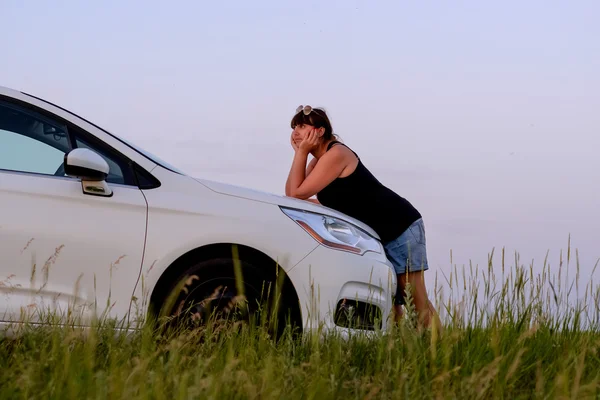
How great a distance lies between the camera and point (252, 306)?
470cm

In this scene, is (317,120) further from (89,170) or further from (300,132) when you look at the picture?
(89,170)

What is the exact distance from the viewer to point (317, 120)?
6.29 meters

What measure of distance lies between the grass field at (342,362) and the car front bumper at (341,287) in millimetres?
301

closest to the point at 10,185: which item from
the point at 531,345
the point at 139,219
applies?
the point at 139,219

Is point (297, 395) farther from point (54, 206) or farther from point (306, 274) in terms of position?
point (54, 206)

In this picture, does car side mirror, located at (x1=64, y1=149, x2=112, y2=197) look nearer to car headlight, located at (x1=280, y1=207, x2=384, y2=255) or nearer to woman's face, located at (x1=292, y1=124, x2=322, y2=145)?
car headlight, located at (x1=280, y1=207, x2=384, y2=255)

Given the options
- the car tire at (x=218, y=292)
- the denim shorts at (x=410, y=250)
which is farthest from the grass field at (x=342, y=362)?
the denim shorts at (x=410, y=250)

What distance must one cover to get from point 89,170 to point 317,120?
2183 mm

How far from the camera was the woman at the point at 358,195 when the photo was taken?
242 inches

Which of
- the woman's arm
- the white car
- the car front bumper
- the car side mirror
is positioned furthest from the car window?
the woman's arm

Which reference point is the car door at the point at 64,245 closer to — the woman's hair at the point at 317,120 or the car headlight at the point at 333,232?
the car headlight at the point at 333,232

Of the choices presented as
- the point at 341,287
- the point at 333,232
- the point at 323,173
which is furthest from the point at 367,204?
the point at 341,287

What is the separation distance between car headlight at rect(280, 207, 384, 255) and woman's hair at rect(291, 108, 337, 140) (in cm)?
130

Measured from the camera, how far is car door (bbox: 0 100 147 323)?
14.8ft
